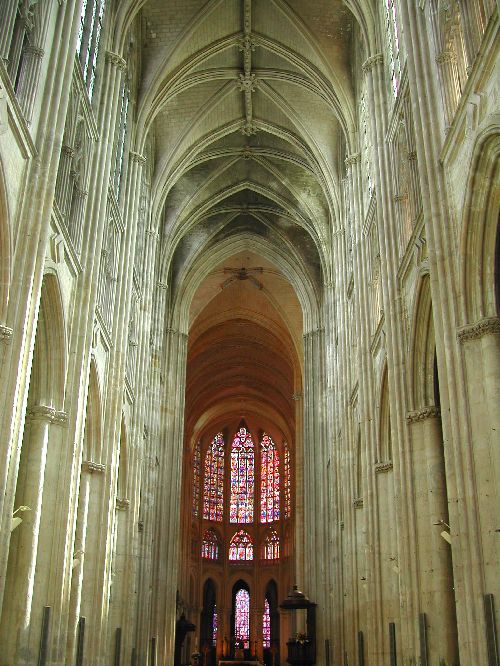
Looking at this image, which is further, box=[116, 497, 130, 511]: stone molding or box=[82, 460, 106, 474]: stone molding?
box=[116, 497, 130, 511]: stone molding

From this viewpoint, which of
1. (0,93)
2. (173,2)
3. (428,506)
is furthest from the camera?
(173,2)

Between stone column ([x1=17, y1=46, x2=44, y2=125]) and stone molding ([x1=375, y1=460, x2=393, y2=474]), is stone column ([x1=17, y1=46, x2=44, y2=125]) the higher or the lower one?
the higher one

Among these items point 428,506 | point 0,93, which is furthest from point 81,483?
point 0,93

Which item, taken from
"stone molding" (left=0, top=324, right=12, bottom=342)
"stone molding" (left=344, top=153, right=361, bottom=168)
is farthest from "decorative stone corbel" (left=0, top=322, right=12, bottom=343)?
"stone molding" (left=344, top=153, right=361, bottom=168)

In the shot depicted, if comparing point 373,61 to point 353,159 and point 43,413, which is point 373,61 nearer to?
point 353,159

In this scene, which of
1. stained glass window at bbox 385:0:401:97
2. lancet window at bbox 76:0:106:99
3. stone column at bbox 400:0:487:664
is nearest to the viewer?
stone column at bbox 400:0:487:664

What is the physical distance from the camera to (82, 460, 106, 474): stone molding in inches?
835

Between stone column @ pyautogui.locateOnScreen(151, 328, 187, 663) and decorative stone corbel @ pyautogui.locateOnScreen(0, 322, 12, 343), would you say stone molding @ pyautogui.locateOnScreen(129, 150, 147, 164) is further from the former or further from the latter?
decorative stone corbel @ pyautogui.locateOnScreen(0, 322, 12, 343)

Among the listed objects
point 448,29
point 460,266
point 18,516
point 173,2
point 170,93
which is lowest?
point 18,516

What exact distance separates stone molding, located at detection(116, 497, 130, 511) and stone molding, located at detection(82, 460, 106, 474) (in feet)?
14.2

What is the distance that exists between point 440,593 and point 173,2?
21.0 metres

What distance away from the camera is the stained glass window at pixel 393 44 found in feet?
67.0

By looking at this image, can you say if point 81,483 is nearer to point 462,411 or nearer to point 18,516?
point 18,516

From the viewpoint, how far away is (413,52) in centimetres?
1655
